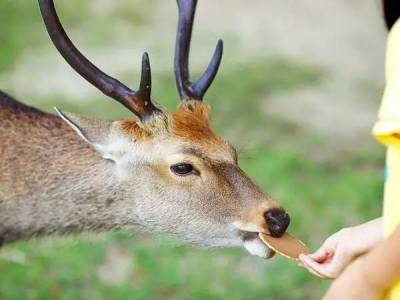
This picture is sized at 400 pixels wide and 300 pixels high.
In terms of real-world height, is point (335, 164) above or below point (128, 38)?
below

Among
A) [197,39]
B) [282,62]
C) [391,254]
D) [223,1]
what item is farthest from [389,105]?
[223,1]

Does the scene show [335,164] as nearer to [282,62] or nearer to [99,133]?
[282,62]

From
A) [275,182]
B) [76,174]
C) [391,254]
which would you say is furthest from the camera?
[275,182]

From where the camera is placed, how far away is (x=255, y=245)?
12.6 feet

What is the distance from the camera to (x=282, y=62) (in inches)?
366

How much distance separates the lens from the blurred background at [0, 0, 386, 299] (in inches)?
232

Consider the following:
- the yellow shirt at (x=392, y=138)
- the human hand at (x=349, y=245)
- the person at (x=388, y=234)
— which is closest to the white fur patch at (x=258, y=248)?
the human hand at (x=349, y=245)

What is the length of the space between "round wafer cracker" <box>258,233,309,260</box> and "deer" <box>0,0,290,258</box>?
0.03m

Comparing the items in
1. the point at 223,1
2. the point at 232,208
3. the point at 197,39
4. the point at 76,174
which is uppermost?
the point at 223,1

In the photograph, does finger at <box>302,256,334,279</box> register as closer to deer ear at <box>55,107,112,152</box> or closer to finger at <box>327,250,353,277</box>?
finger at <box>327,250,353,277</box>

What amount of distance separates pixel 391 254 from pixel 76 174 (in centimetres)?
193

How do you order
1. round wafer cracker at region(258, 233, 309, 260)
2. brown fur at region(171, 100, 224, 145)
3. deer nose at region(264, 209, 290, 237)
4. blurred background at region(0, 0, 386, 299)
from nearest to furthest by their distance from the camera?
round wafer cracker at region(258, 233, 309, 260) → deer nose at region(264, 209, 290, 237) → brown fur at region(171, 100, 224, 145) → blurred background at region(0, 0, 386, 299)

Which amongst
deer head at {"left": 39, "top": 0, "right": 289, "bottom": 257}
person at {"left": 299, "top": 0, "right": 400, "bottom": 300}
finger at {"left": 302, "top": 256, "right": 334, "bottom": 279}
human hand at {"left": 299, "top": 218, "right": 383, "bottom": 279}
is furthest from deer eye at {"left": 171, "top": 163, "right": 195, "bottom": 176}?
person at {"left": 299, "top": 0, "right": 400, "bottom": 300}

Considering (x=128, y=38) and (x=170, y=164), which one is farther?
(x=128, y=38)
